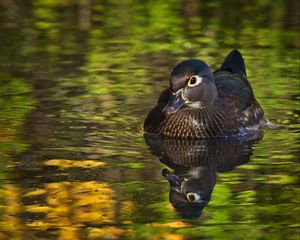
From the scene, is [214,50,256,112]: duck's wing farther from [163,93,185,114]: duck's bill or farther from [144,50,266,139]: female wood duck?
[163,93,185,114]: duck's bill

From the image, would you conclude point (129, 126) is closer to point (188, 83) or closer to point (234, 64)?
point (188, 83)

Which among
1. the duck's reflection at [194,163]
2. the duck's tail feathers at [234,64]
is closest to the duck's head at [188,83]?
the duck's reflection at [194,163]

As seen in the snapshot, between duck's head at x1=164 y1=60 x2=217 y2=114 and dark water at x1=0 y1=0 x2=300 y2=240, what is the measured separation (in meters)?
0.40

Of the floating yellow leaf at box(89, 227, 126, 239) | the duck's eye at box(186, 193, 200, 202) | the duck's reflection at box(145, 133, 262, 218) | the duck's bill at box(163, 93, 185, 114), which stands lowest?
the duck's reflection at box(145, 133, 262, 218)

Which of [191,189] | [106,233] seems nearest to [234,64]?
[191,189]

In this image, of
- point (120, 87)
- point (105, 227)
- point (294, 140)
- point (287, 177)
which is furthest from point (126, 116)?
point (105, 227)

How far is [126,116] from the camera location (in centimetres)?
1094

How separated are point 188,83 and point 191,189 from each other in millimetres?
1867

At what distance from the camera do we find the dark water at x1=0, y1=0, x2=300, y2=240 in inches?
310

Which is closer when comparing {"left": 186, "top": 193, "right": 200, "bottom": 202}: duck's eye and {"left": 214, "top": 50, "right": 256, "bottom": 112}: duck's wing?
{"left": 186, "top": 193, "right": 200, "bottom": 202}: duck's eye

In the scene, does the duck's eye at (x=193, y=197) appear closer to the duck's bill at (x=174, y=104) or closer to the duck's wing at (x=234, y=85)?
the duck's bill at (x=174, y=104)

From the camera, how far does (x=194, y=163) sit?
946cm

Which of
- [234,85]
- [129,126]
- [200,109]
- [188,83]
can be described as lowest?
[129,126]

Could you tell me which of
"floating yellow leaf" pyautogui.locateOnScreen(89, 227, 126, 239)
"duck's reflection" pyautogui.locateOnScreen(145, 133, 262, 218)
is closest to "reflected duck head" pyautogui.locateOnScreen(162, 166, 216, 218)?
"duck's reflection" pyautogui.locateOnScreen(145, 133, 262, 218)
